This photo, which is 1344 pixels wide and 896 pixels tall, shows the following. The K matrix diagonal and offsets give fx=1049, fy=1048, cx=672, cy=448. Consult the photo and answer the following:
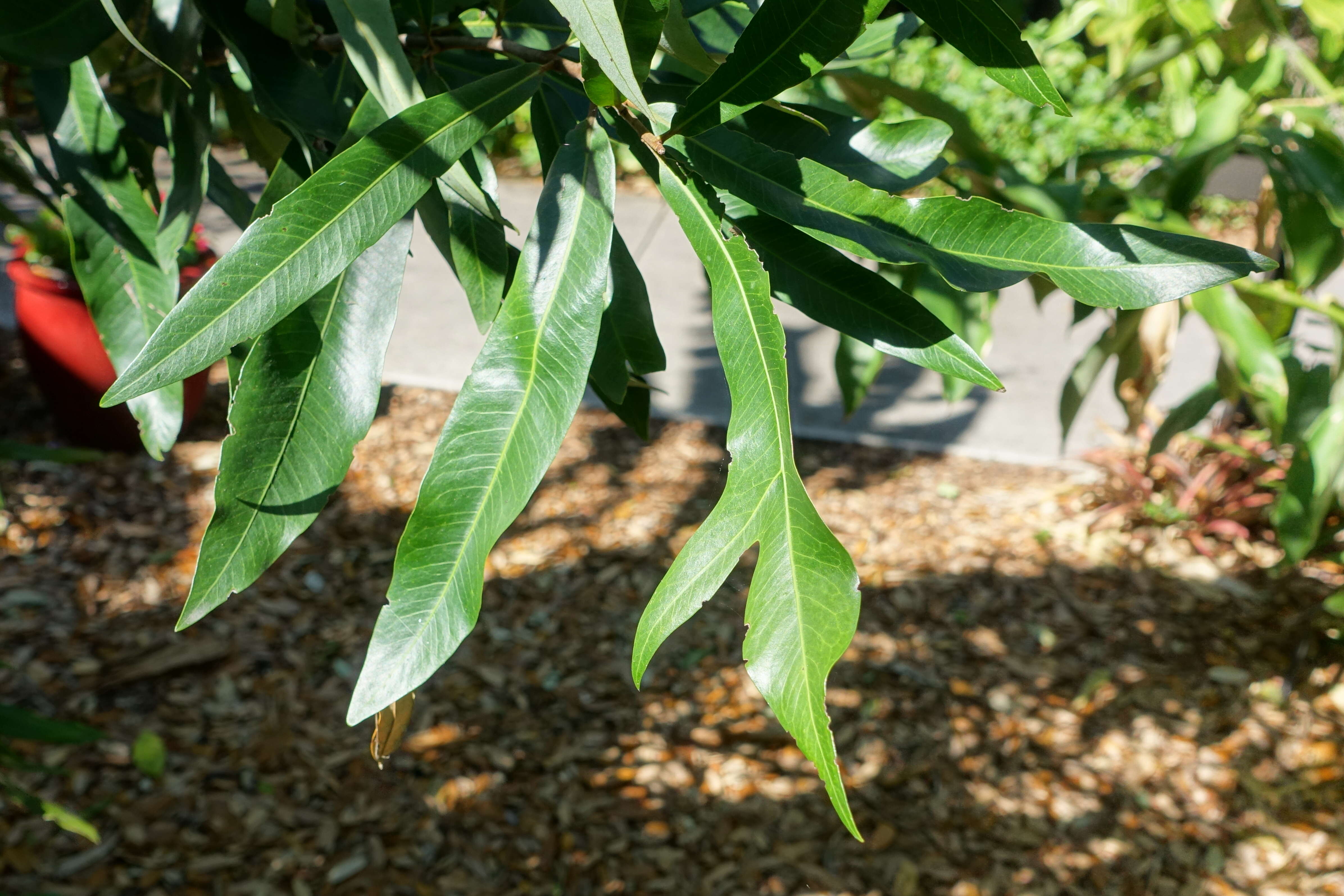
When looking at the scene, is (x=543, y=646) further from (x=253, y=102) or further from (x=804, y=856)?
(x=253, y=102)

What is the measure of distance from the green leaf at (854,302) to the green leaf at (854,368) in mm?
724

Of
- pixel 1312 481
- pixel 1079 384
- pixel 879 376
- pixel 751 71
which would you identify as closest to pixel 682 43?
pixel 751 71

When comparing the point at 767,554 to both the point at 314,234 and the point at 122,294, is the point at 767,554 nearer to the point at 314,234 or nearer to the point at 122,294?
the point at 314,234

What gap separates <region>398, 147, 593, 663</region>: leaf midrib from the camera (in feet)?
2.14

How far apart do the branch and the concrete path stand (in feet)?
10.6

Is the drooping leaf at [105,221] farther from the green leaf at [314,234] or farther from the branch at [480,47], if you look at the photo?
the green leaf at [314,234]

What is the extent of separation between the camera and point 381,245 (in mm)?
804

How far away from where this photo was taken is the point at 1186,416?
2740 mm

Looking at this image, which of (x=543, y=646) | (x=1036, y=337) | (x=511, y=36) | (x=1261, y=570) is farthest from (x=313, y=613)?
(x=1036, y=337)

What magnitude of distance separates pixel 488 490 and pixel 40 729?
4.65 ft


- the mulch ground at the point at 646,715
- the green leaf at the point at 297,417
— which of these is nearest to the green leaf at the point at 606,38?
the green leaf at the point at 297,417

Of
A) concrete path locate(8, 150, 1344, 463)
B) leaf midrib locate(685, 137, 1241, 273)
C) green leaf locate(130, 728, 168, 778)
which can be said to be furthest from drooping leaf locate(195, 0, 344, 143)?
concrete path locate(8, 150, 1344, 463)

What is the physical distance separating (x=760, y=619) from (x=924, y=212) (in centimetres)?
30

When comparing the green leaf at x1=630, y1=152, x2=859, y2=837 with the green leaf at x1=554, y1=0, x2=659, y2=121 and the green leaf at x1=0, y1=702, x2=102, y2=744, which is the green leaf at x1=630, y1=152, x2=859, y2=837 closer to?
the green leaf at x1=554, y1=0, x2=659, y2=121
